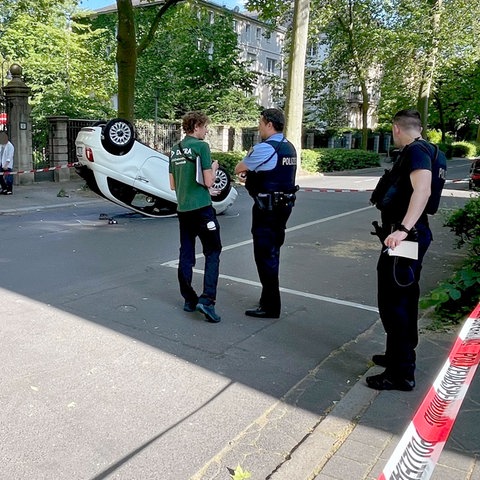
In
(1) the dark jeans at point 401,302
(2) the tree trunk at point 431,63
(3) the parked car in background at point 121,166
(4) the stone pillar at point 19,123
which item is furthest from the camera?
(2) the tree trunk at point 431,63

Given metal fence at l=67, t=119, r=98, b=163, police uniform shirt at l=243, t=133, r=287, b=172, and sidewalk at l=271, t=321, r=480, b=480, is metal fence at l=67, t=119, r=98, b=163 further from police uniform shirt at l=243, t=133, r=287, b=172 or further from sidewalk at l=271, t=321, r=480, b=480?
sidewalk at l=271, t=321, r=480, b=480

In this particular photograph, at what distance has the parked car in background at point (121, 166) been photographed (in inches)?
411

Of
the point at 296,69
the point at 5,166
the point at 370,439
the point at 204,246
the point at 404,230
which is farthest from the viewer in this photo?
the point at 296,69

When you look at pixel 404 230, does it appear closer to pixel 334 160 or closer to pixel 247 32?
pixel 334 160

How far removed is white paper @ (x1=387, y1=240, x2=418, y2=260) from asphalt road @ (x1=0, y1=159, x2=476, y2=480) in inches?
40.8

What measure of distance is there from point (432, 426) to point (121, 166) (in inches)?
362

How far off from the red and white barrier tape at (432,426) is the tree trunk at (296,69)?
18980mm

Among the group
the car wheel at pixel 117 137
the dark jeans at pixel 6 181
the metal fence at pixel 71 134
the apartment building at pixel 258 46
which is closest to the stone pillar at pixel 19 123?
the metal fence at pixel 71 134

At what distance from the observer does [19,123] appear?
16719 millimetres

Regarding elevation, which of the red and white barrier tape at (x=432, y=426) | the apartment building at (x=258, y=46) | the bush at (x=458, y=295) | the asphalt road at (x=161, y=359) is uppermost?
the apartment building at (x=258, y=46)

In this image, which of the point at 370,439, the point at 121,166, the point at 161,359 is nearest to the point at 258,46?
the point at 121,166

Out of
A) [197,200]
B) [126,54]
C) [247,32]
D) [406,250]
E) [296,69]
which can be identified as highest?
[247,32]

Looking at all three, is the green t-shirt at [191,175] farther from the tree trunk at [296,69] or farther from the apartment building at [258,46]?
the apartment building at [258,46]

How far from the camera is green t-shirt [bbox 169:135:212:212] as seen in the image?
16.6 feet
